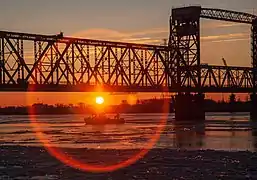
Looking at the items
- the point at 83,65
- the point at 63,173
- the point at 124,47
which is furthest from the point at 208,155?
the point at 124,47

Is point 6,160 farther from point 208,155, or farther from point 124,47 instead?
point 124,47

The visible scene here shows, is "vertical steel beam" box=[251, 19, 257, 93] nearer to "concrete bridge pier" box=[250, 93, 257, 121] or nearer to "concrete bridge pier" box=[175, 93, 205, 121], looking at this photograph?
"concrete bridge pier" box=[250, 93, 257, 121]

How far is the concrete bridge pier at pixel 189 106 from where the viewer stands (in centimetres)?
13238

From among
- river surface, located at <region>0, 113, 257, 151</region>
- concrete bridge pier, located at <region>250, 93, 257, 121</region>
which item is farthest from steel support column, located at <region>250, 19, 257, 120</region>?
river surface, located at <region>0, 113, 257, 151</region>

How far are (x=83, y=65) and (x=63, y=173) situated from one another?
8599 cm

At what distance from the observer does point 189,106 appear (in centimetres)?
13288

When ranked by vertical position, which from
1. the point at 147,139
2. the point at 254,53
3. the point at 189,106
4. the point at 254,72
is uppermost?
the point at 254,53

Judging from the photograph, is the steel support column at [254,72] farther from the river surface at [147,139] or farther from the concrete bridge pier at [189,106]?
the river surface at [147,139]

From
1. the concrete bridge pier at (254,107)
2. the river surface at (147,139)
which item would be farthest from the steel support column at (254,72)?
the river surface at (147,139)

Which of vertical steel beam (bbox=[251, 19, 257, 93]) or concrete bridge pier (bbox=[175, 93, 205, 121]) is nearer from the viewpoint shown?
concrete bridge pier (bbox=[175, 93, 205, 121])

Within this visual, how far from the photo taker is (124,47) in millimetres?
126000

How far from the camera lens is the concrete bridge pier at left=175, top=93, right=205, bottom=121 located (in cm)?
13238

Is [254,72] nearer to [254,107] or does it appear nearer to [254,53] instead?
[254,53]

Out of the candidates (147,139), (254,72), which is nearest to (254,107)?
(254,72)
